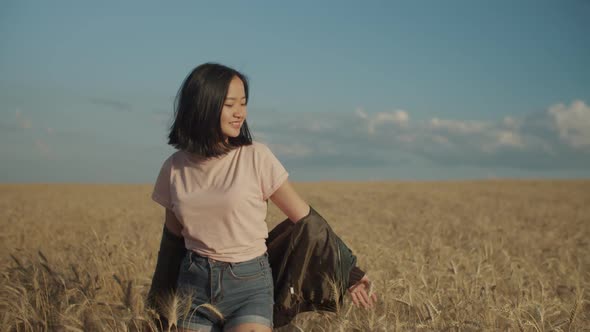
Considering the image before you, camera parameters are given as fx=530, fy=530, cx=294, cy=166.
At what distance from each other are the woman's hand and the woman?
1.71 ft

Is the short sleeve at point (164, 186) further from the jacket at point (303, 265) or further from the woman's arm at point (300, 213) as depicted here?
the woman's arm at point (300, 213)

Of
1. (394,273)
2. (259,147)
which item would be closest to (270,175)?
(259,147)

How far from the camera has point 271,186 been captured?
9.34ft

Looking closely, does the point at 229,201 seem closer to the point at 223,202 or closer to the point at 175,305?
the point at 223,202

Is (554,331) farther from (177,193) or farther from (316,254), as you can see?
(177,193)

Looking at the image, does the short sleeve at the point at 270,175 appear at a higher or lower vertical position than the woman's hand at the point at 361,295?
higher

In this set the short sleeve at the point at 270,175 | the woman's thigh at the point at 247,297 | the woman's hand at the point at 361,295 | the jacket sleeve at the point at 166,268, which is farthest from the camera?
the jacket sleeve at the point at 166,268

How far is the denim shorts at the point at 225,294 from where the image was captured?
2748 millimetres

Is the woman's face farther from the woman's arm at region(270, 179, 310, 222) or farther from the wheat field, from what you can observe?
the wheat field

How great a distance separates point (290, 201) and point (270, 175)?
0.20m

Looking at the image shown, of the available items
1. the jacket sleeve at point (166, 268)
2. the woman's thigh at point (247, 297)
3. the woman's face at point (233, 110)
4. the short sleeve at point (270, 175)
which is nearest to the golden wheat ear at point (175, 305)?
the jacket sleeve at point (166, 268)

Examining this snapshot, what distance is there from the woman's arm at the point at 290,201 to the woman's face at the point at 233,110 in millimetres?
392

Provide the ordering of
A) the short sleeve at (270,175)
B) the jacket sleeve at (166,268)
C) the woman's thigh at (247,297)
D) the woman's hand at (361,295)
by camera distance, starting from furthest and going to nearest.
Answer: the jacket sleeve at (166,268) → the woman's hand at (361,295) → the short sleeve at (270,175) → the woman's thigh at (247,297)

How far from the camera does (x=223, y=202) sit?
282 centimetres
